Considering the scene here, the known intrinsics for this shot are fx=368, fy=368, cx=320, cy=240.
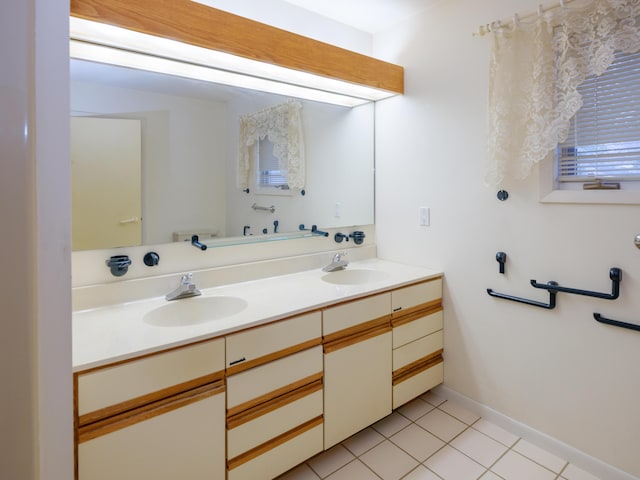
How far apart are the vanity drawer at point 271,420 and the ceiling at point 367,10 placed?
2121 millimetres

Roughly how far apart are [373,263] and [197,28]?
1.69 meters

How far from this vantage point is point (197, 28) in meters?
1.53

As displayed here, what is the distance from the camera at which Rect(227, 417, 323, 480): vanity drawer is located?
56.4 inches

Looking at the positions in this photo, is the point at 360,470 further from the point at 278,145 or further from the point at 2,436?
the point at 278,145

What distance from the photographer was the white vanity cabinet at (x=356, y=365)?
1713 millimetres

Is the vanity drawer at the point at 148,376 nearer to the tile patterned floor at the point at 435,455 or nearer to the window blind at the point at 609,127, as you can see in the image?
the tile patterned floor at the point at 435,455

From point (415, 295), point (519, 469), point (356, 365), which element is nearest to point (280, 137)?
point (415, 295)

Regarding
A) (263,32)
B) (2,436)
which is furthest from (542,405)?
(263,32)

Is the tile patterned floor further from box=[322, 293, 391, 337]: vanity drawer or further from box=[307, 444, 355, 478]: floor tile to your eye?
box=[322, 293, 391, 337]: vanity drawer

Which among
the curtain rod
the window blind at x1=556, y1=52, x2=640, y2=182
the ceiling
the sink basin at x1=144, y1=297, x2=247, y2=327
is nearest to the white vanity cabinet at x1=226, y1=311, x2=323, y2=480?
the sink basin at x1=144, y1=297, x2=247, y2=327

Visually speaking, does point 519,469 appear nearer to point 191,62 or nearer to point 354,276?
point 354,276

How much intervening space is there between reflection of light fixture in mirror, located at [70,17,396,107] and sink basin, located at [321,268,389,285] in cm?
113

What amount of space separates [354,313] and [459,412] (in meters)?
1.01

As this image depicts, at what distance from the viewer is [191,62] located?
1752 mm
